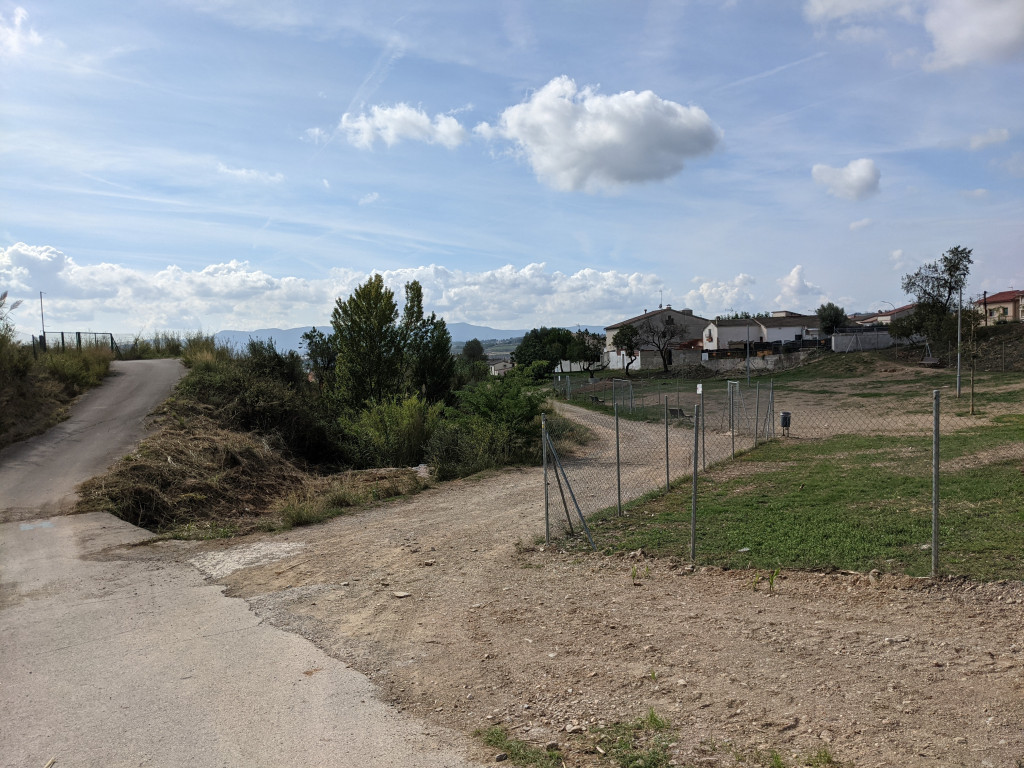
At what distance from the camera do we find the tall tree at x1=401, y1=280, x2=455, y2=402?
2864cm


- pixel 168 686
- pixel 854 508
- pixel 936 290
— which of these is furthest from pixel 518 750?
pixel 936 290

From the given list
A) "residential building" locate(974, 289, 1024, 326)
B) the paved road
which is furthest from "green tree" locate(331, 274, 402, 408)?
"residential building" locate(974, 289, 1024, 326)

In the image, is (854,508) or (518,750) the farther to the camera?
(854,508)

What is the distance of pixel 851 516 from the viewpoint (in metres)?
9.25

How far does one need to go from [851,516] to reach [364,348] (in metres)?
18.5

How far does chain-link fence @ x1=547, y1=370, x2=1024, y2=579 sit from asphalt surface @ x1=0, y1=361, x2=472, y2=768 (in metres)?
4.19

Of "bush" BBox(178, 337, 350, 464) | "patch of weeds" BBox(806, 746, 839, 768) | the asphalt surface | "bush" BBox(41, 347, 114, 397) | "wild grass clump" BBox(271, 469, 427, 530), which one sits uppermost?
"bush" BBox(41, 347, 114, 397)

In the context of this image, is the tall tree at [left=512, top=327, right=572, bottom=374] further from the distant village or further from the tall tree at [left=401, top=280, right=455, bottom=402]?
the tall tree at [left=401, top=280, right=455, bottom=402]

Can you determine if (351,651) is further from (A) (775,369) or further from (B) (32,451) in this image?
(A) (775,369)

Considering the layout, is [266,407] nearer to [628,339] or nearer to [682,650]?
[682,650]

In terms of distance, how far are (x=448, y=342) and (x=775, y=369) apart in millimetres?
40931

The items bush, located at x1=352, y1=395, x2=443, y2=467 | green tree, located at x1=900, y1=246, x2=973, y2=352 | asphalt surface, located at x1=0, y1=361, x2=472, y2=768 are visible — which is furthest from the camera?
green tree, located at x1=900, y1=246, x2=973, y2=352

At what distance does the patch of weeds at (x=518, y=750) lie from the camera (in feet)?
13.7

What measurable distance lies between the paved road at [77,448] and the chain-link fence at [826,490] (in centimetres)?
998
